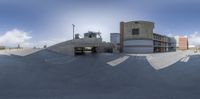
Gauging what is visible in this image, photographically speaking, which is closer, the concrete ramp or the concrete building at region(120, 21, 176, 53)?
the concrete ramp

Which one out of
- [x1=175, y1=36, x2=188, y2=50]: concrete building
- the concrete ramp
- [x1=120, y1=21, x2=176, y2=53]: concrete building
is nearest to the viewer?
the concrete ramp

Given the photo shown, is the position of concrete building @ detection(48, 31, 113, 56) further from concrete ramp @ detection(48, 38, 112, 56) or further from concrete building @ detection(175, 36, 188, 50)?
concrete building @ detection(175, 36, 188, 50)

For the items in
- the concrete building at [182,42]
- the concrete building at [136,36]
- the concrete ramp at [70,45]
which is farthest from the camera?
the concrete building at [182,42]

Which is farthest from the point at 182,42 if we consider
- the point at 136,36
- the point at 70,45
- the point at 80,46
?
the point at 70,45

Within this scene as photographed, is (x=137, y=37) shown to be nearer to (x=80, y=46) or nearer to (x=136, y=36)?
(x=136, y=36)

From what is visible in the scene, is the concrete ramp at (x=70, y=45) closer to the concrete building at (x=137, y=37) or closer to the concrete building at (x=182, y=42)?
the concrete building at (x=137, y=37)

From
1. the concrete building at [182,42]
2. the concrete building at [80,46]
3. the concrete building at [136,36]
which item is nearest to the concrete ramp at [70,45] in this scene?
the concrete building at [80,46]

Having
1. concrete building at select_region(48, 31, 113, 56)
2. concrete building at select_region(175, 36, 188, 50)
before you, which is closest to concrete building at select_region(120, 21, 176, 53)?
concrete building at select_region(48, 31, 113, 56)

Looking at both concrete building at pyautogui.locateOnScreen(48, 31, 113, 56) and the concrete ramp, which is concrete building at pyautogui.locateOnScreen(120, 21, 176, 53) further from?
the concrete ramp

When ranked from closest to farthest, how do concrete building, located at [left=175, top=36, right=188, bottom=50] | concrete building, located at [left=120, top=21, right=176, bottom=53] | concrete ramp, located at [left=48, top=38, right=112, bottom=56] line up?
concrete ramp, located at [left=48, top=38, right=112, bottom=56]
concrete building, located at [left=120, top=21, right=176, bottom=53]
concrete building, located at [left=175, top=36, right=188, bottom=50]

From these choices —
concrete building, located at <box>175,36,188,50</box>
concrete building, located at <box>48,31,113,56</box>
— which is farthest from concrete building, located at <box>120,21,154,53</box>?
concrete building, located at <box>175,36,188,50</box>

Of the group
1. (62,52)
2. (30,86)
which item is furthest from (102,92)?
(62,52)

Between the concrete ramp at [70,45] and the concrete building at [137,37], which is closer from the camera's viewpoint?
the concrete ramp at [70,45]

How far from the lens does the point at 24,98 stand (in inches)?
167
